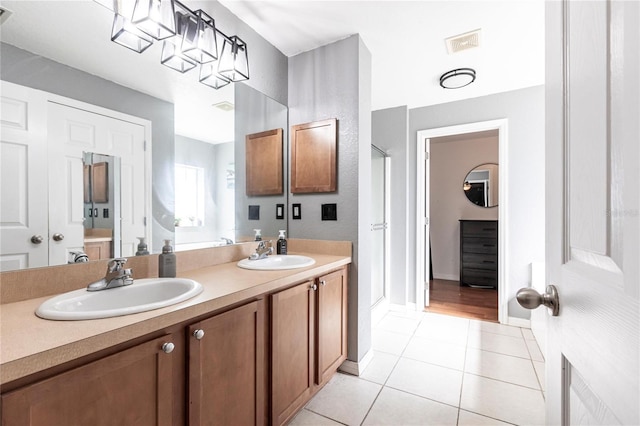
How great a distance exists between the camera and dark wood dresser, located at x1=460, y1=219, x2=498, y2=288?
13.3ft

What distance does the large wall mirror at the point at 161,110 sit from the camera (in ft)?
3.32

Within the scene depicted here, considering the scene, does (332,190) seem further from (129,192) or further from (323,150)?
(129,192)

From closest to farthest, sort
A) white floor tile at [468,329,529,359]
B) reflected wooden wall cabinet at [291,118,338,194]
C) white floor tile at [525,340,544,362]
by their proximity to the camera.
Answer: reflected wooden wall cabinet at [291,118,338,194]
white floor tile at [525,340,544,362]
white floor tile at [468,329,529,359]

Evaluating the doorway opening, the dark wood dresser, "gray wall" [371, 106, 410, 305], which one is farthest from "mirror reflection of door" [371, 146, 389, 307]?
the dark wood dresser

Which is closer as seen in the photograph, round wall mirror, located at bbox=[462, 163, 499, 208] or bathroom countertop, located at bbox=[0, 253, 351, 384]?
bathroom countertop, located at bbox=[0, 253, 351, 384]

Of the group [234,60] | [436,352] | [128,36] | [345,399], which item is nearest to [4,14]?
[128,36]

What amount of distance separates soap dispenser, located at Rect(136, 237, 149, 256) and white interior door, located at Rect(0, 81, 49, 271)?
1.04ft

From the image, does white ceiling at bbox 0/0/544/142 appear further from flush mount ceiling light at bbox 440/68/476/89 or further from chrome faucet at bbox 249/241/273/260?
chrome faucet at bbox 249/241/273/260

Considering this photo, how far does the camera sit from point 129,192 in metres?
1.28

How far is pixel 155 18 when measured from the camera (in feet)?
4.16

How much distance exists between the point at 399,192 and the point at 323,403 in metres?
2.27

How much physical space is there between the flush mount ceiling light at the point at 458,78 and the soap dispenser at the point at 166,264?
2612mm

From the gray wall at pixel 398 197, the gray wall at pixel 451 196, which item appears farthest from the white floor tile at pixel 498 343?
the gray wall at pixel 451 196

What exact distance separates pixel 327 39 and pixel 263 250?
1.59 metres
